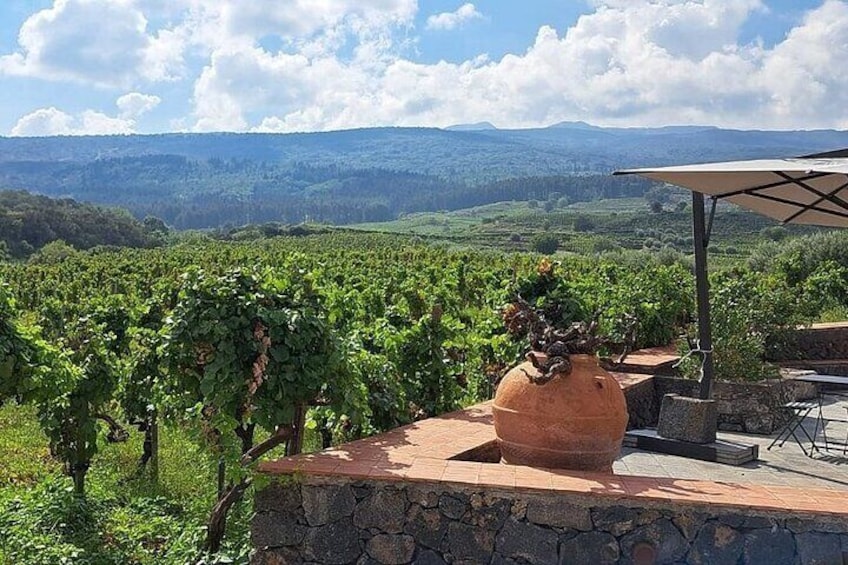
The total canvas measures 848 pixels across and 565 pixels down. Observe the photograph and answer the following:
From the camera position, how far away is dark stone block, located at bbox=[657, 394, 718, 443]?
5.71 metres

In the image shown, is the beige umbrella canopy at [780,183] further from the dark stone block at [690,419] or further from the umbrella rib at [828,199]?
the dark stone block at [690,419]

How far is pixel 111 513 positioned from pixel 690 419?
13.3 ft

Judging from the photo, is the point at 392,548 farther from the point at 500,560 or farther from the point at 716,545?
the point at 716,545

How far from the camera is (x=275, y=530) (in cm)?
398

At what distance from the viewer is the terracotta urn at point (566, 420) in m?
4.24

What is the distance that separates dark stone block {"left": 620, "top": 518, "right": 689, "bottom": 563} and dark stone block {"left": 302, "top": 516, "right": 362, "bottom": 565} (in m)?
1.24

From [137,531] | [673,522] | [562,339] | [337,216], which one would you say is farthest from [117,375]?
[337,216]

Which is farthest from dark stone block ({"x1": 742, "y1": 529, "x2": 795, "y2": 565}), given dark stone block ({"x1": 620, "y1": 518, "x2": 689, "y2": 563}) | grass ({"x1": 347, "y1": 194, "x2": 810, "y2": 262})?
grass ({"x1": 347, "y1": 194, "x2": 810, "y2": 262})

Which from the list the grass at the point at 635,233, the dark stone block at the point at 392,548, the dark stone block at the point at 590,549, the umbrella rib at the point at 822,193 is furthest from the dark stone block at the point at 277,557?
the grass at the point at 635,233

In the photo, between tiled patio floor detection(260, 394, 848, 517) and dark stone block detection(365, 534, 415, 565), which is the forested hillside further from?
dark stone block detection(365, 534, 415, 565)

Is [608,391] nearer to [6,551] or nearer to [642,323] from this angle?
[6,551]

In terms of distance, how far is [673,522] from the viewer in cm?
363

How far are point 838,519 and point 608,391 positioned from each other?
123cm

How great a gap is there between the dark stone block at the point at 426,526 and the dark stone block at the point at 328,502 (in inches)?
11.2
